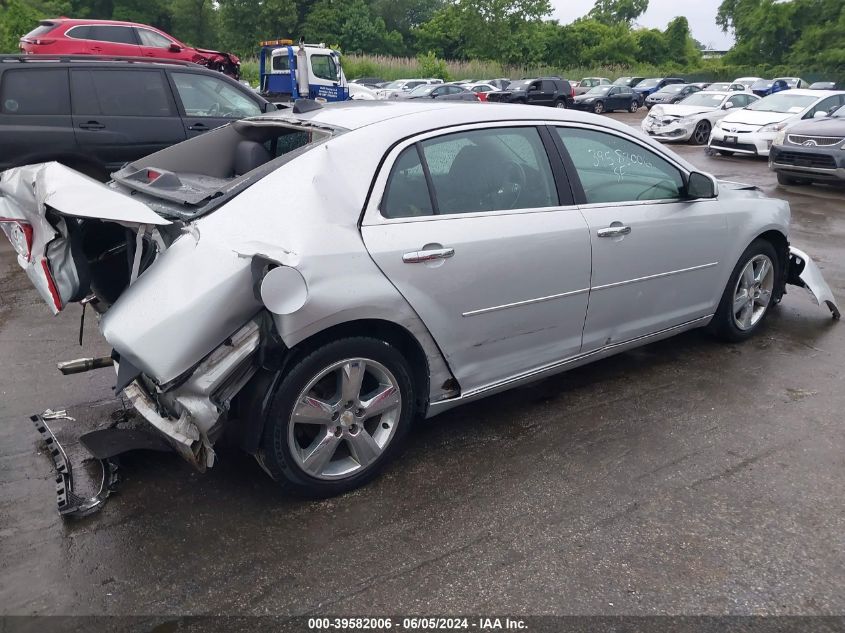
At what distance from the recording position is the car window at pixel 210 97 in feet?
→ 26.7

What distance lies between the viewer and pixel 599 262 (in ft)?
12.3

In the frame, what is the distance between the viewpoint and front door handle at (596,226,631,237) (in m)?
3.72

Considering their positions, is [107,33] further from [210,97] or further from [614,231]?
[614,231]

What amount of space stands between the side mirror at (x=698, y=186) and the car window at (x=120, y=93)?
606cm

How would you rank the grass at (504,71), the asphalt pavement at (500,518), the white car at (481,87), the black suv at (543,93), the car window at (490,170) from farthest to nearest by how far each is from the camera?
the grass at (504,71), the white car at (481,87), the black suv at (543,93), the car window at (490,170), the asphalt pavement at (500,518)

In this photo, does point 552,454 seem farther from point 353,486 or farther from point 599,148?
point 599,148

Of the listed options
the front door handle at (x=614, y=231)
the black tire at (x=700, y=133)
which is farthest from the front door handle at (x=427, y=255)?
the black tire at (x=700, y=133)

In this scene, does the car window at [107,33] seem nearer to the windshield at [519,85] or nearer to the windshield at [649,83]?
the windshield at [519,85]

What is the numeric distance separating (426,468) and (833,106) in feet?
52.0

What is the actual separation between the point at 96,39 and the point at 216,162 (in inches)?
643

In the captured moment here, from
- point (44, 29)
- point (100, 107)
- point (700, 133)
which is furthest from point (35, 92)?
point (700, 133)

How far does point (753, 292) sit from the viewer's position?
4844 millimetres

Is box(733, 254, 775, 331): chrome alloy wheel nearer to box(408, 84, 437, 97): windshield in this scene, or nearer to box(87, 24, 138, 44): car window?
box(87, 24, 138, 44): car window

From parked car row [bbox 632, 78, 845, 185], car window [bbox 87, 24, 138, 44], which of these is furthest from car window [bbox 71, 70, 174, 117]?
car window [bbox 87, 24, 138, 44]
